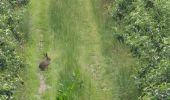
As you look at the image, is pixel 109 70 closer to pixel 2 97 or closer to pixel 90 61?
pixel 90 61

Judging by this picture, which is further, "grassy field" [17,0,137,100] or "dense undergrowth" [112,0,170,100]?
"grassy field" [17,0,137,100]

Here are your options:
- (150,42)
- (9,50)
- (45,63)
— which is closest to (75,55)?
(45,63)

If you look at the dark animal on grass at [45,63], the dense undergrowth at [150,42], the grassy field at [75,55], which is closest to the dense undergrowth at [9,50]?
the dark animal on grass at [45,63]

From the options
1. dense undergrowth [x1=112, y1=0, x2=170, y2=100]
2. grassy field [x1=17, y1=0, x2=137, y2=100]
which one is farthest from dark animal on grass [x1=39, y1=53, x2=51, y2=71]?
dense undergrowth [x1=112, y1=0, x2=170, y2=100]

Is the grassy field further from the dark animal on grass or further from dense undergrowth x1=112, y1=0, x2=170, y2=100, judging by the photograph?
dense undergrowth x1=112, y1=0, x2=170, y2=100

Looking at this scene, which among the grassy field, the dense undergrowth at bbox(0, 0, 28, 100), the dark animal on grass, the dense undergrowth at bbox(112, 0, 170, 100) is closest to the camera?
the dense undergrowth at bbox(112, 0, 170, 100)

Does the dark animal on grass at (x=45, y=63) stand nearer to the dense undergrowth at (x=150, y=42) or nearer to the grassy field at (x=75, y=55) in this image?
the grassy field at (x=75, y=55)

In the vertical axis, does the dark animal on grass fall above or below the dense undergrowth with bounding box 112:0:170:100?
below

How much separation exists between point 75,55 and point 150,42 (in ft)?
34.8

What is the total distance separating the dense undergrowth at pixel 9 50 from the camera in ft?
93.5

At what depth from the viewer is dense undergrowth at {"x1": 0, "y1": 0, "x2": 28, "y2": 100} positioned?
28.5 meters

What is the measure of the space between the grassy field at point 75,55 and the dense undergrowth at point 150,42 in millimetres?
3211

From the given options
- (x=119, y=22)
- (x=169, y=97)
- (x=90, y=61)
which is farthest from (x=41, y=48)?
(x=169, y=97)

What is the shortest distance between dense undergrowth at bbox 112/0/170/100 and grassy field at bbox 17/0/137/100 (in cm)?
321
